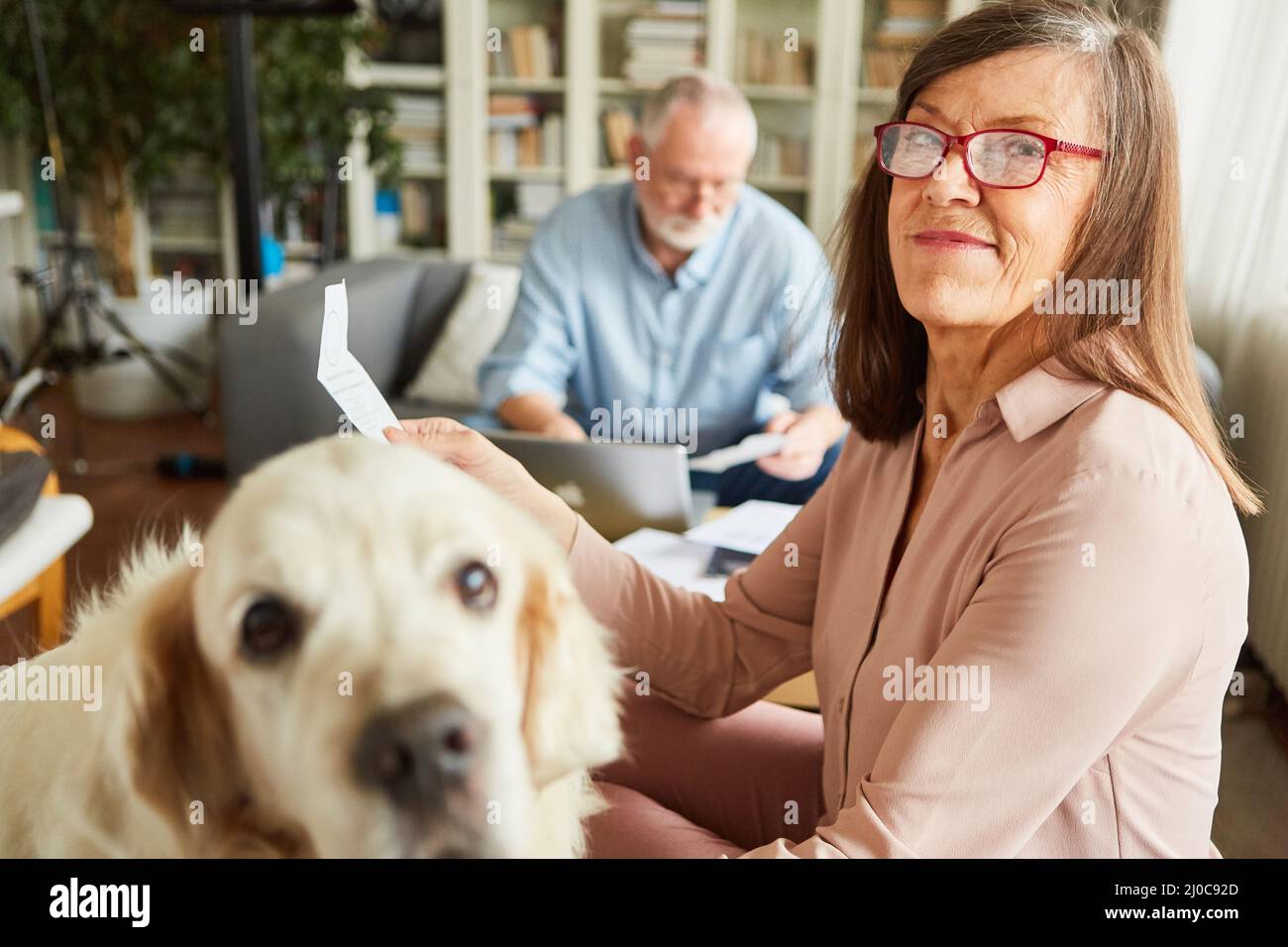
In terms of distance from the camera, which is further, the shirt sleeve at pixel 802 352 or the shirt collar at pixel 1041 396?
the shirt sleeve at pixel 802 352

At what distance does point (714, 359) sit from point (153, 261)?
3.99 meters

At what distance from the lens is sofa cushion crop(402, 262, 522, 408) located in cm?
73

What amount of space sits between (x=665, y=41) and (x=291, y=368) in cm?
406

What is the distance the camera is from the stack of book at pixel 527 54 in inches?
171

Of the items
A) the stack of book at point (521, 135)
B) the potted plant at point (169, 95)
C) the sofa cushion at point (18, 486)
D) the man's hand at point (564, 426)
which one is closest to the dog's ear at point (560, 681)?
the man's hand at point (564, 426)

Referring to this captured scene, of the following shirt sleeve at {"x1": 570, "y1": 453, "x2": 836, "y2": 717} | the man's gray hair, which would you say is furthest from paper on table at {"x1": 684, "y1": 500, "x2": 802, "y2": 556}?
the man's gray hair

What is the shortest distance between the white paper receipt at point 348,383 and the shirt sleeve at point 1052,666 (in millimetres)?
359

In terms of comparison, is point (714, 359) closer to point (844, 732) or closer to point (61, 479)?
point (844, 732)

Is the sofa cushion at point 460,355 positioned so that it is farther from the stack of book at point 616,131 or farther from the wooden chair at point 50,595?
the stack of book at point 616,131

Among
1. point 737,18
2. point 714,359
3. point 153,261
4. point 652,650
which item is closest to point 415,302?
point 714,359

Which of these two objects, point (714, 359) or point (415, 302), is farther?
point (714, 359)

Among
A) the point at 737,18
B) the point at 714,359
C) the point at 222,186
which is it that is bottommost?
the point at 714,359

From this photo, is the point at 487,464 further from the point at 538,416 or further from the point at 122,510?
the point at 538,416
